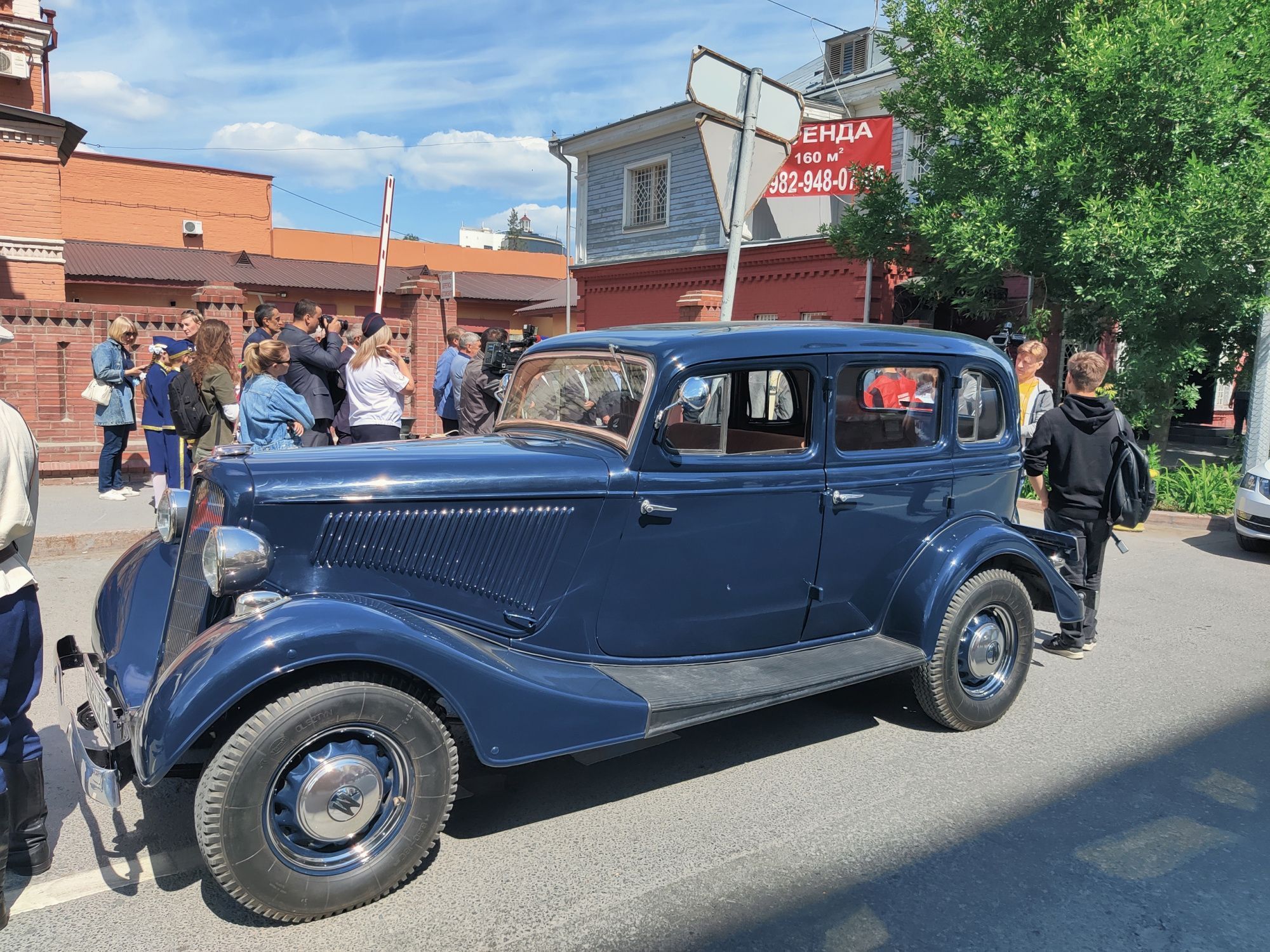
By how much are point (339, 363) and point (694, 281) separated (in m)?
11.9

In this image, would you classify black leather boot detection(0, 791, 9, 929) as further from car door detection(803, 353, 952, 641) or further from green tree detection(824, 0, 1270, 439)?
green tree detection(824, 0, 1270, 439)

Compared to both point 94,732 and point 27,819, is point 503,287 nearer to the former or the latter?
point 94,732

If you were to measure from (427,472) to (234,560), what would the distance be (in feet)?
2.24

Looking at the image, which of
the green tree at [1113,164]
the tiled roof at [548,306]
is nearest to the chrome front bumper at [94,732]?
the green tree at [1113,164]

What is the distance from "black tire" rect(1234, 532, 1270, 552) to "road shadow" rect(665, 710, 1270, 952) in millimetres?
5848

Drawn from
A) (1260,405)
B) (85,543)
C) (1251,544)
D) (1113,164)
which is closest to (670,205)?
(1113,164)

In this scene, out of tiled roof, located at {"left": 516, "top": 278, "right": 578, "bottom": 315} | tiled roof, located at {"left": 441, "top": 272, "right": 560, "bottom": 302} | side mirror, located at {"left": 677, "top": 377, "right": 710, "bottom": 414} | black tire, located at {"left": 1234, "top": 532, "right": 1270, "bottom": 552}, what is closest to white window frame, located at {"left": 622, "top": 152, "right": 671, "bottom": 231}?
tiled roof, located at {"left": 516, "top": 278, "right": 578, "bottom": 315}

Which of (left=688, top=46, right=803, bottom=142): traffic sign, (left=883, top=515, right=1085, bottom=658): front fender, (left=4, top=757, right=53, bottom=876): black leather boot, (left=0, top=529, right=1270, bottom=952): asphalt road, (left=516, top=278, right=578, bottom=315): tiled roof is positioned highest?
(left=516, top=278, right=578, bottom=315): tiled roof

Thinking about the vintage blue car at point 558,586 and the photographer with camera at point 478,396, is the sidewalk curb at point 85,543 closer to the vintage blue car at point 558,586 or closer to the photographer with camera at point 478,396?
the photographer with camera at point 478,396

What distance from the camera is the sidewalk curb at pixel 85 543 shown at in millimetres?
7230

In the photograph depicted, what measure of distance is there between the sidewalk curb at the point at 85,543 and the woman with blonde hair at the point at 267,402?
1.89m

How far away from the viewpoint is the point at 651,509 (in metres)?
3.40

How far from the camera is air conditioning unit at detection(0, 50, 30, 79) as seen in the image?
16422 millimetres

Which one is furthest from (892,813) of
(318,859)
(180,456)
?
(180,456)
